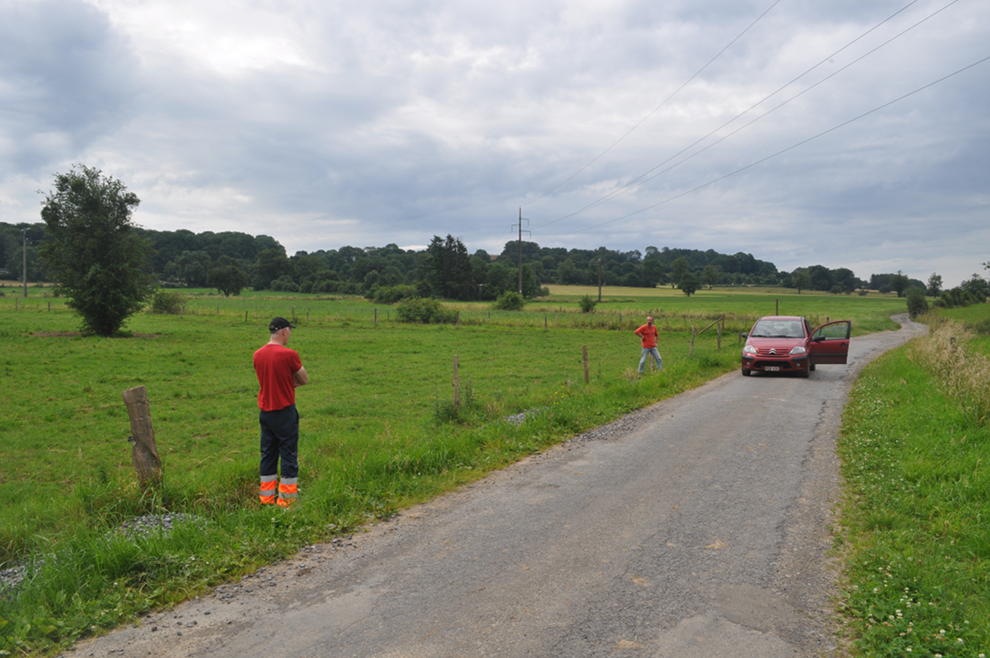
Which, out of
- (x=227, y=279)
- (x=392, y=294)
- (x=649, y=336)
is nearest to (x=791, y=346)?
(x=649, y=336)

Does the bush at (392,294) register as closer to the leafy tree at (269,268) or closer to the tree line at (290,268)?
the tree line at (290,268)

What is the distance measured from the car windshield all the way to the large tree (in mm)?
32292

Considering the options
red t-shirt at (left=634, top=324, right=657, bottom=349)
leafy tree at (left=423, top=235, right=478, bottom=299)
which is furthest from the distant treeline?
red t-shirt at (left=634, top=324, right=657, bottom=349)

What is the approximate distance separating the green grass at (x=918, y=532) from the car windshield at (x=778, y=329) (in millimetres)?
7336

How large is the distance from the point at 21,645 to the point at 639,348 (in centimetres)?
2908

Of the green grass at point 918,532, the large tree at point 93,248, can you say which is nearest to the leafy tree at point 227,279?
the large tree at point 93,248

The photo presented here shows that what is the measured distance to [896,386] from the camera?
1391cm

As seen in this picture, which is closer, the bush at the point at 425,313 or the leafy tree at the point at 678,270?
the bush at the point at 425,313

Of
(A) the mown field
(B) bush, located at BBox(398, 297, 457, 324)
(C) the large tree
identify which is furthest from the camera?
(B) bush, located at BBox(398, 297, 457, 324)

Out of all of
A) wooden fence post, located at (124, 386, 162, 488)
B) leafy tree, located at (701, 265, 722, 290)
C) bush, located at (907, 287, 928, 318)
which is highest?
leafy tree, located at (701, 265, 722, 290)

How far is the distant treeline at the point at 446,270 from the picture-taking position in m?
105

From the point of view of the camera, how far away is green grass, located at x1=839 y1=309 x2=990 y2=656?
12.5 ft

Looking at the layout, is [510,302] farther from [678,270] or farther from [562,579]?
[562,579]

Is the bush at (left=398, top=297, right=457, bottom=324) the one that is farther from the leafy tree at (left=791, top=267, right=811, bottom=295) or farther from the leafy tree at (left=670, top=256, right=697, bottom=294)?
the leafy tree at (left=791, top=267, right=811, bottom=295)
